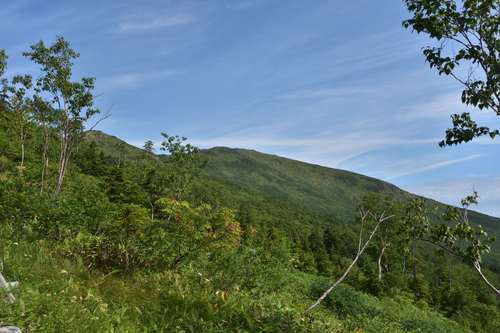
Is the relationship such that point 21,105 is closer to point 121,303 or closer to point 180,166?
point 180,166

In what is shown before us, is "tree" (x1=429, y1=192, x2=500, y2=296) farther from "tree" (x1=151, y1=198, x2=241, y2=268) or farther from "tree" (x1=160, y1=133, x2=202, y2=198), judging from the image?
"tree" (x1=160, y1=133, x2=202, y2=198)

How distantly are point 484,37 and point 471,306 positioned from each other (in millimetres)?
65155

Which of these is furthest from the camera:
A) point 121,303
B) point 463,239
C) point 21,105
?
point 21,105

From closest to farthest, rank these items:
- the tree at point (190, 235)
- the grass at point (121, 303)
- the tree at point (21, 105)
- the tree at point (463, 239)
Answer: the grass at point (121, 303) → the tree at point (463, 239) → the tree at point (190, 235) → the tree at point (21, 105)

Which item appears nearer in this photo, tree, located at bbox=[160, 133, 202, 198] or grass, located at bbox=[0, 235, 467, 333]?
grass, located at bbox=[0, 235, 467, 333]

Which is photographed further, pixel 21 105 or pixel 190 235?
pixel 21 105

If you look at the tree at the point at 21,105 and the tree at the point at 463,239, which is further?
the tree at the point at 21,105

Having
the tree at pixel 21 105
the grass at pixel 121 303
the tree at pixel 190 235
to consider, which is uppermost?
the tree at pixel 21 105

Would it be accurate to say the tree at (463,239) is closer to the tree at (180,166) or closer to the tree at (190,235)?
the tree at (190,235)

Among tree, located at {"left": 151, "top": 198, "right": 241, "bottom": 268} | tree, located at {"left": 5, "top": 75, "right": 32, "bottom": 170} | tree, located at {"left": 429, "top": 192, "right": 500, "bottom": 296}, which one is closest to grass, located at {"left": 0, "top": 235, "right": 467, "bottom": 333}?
tree, located at {"left": 151, "top": 198, "right": 241, "bottom": 268}

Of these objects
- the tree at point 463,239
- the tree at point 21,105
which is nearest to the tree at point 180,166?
the tree at point 21,105

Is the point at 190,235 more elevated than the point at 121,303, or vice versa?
the point at 190,235

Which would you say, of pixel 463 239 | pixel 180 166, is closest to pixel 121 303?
pixel 463 239

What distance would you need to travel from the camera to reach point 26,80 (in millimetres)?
30750
